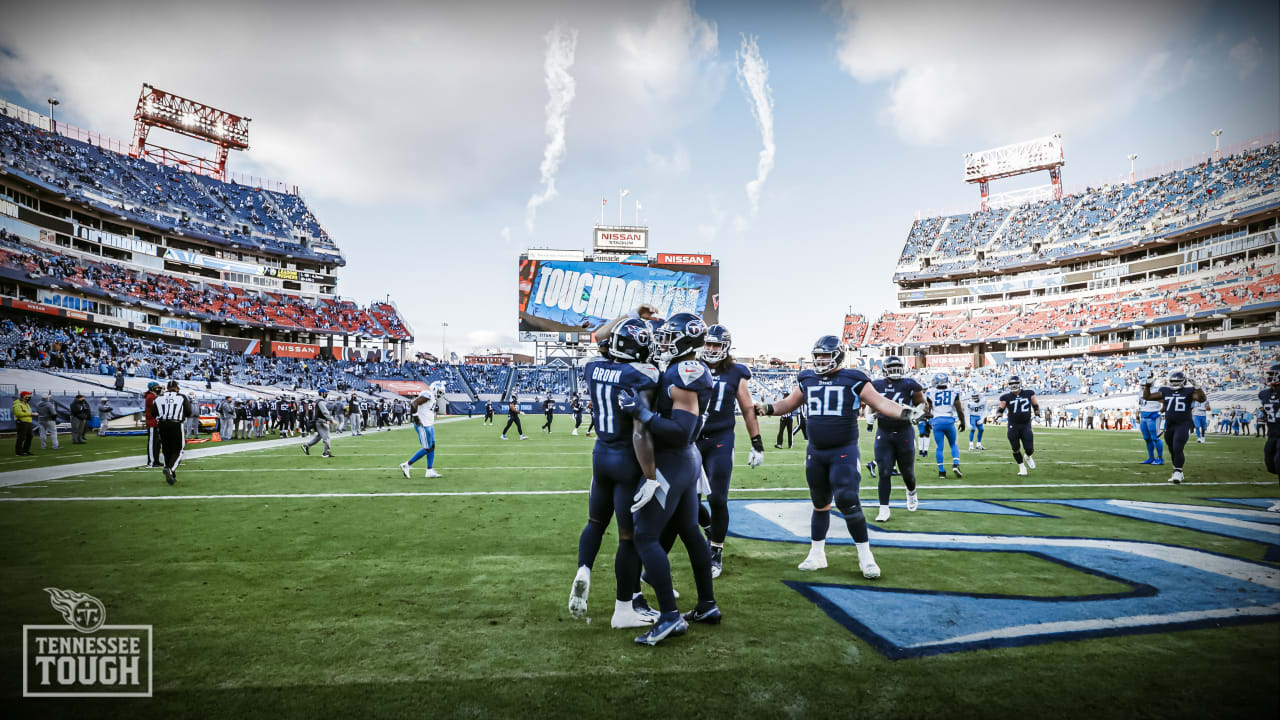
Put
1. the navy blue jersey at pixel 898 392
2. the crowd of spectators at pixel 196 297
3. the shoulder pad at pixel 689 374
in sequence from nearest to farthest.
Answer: the shoulder pad at pixel 689 374, the navy blue jersey at pixel 898 392, the crowd of spectators at pixel 196 297

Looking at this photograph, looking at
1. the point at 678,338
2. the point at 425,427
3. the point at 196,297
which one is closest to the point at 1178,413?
the point at 678,338

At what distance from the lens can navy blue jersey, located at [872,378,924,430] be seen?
8.17m

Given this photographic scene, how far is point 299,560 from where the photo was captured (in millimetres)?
5809

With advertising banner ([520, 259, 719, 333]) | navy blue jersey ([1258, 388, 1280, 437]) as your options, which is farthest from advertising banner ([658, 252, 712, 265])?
navy blue jersey ([1258, 388, 1280, 437])

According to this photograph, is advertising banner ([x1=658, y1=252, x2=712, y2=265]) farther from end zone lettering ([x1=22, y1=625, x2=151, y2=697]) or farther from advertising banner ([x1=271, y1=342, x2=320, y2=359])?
end zone lettering ([x1=22, y1=625, x2=151, y2=697])

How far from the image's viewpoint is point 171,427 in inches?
440

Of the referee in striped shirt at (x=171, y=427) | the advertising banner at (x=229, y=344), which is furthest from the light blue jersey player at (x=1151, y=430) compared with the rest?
the advertising banner at (x=229, y=344)

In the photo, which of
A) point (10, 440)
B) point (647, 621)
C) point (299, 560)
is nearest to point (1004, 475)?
point (647, 621)

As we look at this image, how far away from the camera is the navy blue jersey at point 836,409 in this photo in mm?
5656

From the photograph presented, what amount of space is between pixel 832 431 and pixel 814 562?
118cm

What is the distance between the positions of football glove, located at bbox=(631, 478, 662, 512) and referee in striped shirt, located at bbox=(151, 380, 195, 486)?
10764mm

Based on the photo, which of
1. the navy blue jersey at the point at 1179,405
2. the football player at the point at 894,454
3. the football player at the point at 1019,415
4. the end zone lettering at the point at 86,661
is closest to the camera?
the end zone lettering at the point at 86,661

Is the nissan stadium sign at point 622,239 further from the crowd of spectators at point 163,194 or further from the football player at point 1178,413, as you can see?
the football player at point 1178,413

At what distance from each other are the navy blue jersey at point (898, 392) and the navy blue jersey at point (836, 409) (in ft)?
8.33
